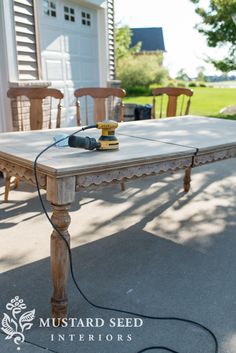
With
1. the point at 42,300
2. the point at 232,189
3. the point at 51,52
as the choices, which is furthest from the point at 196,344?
the point at 51,52

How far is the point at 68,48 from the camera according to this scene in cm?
552

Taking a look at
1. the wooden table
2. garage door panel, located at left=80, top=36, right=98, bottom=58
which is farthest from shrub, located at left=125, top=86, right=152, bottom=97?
the wooden table

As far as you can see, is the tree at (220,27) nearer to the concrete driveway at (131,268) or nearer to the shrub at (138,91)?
the concrete driveway at (131,268)

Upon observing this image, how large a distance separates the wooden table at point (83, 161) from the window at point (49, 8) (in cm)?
311

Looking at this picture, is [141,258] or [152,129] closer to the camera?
[141,258]

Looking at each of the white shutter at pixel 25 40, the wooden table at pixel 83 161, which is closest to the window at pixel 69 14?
the white shutter at pixel 25 40

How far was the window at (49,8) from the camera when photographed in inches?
197

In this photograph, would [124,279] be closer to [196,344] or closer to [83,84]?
[196,344]

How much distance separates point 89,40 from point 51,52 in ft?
3.46

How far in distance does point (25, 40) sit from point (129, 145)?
9.16ft

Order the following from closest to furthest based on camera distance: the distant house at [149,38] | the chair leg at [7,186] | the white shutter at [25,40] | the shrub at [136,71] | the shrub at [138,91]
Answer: the chair leg at [7,186] < the white shutter at [25,40] < the shrub at [138,91] < the shrub at [136,71] < the distant house at [149,38]

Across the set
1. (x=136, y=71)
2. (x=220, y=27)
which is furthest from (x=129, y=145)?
(x=136, y=71)

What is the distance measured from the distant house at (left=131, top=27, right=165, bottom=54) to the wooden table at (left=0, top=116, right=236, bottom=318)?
2812 centimetres

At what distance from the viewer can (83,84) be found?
591cm
